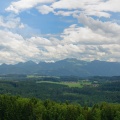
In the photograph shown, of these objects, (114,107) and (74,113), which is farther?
(114,107)

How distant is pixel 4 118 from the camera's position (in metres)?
130

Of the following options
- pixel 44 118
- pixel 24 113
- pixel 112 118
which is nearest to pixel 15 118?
pixel 24 113

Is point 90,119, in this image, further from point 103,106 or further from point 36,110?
point 36,110

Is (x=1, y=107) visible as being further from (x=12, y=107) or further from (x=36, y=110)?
(x=36, y=110)

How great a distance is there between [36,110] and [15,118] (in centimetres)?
1112

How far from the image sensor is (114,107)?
432 ft

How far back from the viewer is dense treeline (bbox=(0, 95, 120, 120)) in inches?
4860

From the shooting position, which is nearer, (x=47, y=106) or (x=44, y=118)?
(x=44, y=118)

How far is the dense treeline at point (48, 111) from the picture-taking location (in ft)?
405

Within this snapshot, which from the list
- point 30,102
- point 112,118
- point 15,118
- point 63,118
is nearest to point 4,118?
point 15,118

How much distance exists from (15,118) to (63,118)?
75.0 feet

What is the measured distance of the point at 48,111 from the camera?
126 m

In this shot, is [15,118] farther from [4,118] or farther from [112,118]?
[112,118]

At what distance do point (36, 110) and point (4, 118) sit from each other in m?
15.5
